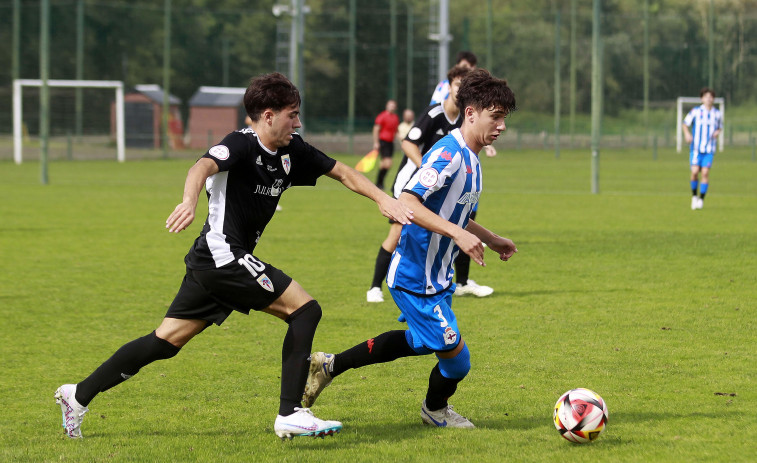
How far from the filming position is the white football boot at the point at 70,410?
16.1 ft

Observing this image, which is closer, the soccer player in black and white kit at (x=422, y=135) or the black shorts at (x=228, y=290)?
the black shorts at (x=228, y=290)

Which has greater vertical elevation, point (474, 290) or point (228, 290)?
point (228, 290)

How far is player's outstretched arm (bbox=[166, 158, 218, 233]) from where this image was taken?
14.2 ft

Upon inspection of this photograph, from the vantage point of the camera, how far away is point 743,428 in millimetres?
5062

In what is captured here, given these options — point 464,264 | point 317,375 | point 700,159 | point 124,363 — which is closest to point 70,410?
point 124,363

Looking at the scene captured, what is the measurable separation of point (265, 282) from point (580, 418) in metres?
1.60

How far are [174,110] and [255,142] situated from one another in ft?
152

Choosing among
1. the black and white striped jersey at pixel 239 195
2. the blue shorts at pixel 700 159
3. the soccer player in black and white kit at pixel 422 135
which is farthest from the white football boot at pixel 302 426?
the blue shorts at pixel 700 159

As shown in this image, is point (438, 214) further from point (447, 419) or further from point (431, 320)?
point (447, 419)

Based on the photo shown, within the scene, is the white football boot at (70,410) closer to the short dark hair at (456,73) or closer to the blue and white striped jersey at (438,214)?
the blue and white striped jersey at (438,214)

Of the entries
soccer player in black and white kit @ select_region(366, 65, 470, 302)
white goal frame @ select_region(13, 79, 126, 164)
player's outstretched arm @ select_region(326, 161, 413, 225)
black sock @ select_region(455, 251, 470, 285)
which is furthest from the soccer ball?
white goal frame @ select_region(13, 79, 126, 164)

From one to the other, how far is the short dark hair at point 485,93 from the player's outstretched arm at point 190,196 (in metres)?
1.28

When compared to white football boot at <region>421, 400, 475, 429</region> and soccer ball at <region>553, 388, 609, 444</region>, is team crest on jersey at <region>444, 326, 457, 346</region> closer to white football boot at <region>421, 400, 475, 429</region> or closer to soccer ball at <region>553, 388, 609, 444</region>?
white football boot at <region>421, 400, 475, 429</region>

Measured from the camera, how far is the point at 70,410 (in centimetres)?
492
